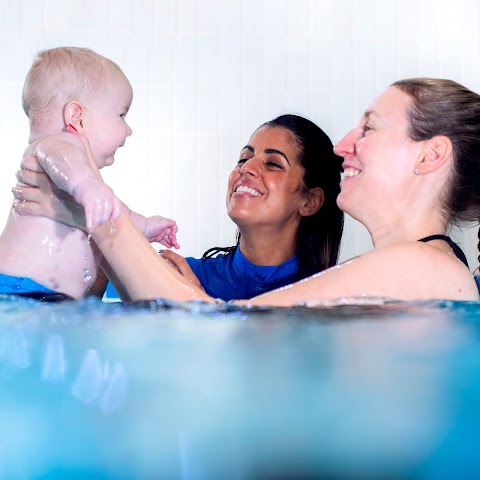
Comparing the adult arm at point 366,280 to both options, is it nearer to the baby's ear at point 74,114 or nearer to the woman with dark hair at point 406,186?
the woman with dark hair at point 406,186

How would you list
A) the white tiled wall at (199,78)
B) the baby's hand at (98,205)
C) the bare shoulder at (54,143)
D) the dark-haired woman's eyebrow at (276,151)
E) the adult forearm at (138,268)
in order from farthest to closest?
the white tiled wall at (199,78) < the dark-haired woman's eyebrow at (276,151) < the bare shoulder at (54,143) < the adult forearm at (138,268) < the baby's hand at (98,205)

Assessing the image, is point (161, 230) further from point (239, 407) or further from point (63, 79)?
point (239, 407)

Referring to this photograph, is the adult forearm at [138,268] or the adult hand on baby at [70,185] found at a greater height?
the adult hand on baby at [70,185]

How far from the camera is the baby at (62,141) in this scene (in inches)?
75.1

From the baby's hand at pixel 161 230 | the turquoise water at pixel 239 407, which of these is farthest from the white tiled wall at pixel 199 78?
the turquoise water at pixel 239 407

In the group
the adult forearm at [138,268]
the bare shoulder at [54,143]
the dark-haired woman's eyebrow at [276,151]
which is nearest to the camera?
the adult forearm at [138,268]

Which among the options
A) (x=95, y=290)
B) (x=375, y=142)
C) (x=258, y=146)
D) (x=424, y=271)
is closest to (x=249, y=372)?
(x=424, y=271)

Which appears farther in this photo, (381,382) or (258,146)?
(258,146)

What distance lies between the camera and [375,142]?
1.93 metres

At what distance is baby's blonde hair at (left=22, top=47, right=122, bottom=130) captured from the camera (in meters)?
2.04

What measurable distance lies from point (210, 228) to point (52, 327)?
3284mm

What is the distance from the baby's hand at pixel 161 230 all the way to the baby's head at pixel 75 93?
31 centimetres

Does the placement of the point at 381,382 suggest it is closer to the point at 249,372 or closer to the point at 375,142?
the point at 249,372

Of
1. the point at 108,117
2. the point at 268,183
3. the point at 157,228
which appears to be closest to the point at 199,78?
the point at 268,183
